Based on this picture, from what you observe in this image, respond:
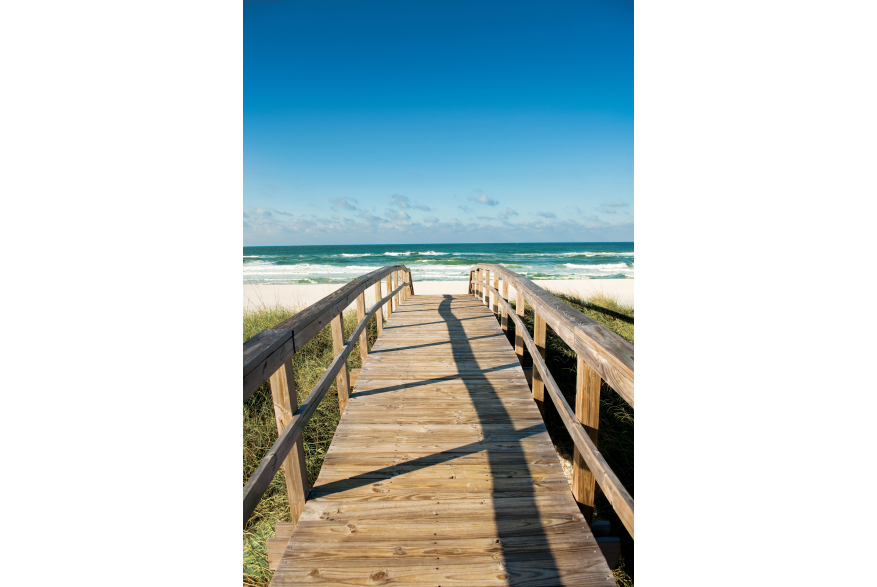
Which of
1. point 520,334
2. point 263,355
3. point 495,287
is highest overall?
point 495,287

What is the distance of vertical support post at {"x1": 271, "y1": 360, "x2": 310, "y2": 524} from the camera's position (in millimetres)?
1748

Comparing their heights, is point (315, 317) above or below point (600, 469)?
above

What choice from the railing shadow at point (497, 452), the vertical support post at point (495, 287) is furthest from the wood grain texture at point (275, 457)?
the vertical support post at point (495, 287)

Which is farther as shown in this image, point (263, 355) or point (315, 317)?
point (315, 317)

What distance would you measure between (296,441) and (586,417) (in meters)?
1.28

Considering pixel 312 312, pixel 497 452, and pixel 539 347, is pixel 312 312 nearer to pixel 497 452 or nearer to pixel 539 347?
pixel 497 452

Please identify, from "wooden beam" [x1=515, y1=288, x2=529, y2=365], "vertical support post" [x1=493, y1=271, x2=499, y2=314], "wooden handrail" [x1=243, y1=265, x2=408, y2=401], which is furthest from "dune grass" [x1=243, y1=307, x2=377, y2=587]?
"vertical support post" [x1=493, y1=271, x2=499, y2=314]

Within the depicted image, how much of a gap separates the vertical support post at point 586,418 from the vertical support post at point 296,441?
1235 millimetres

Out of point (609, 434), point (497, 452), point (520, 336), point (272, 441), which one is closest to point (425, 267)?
point (520, 336)

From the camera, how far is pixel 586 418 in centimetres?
173

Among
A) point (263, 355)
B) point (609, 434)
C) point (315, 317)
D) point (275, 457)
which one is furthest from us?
point (609, 434)

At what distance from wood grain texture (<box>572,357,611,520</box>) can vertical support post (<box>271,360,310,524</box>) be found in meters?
1.23
